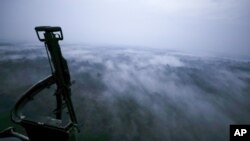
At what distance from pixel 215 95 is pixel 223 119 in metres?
21.5

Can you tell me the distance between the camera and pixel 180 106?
1490 inches

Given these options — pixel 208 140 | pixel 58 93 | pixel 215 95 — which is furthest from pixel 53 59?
pixel 215 95

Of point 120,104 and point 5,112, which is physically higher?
point 5,112

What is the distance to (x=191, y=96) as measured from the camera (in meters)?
47.6

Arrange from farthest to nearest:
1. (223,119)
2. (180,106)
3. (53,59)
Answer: (180,106) → (223,119) → (53,59)

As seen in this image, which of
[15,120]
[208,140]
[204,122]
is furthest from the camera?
[204,122]

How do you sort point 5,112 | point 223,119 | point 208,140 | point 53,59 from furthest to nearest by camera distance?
point 223,119 < point 208,140 < point 5,112 < point 53,59

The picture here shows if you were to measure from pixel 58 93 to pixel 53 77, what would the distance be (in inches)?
19.7

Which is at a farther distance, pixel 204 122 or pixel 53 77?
pixel 204 122

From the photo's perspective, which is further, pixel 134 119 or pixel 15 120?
pixel 134 119

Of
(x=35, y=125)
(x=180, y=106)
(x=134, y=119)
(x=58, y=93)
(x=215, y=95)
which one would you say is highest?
(x=58, y=93)

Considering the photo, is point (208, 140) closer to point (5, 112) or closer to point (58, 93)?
point (58, 93)

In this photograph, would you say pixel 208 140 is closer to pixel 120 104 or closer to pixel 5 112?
pixel 120 104

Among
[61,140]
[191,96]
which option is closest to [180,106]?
[191,96]
